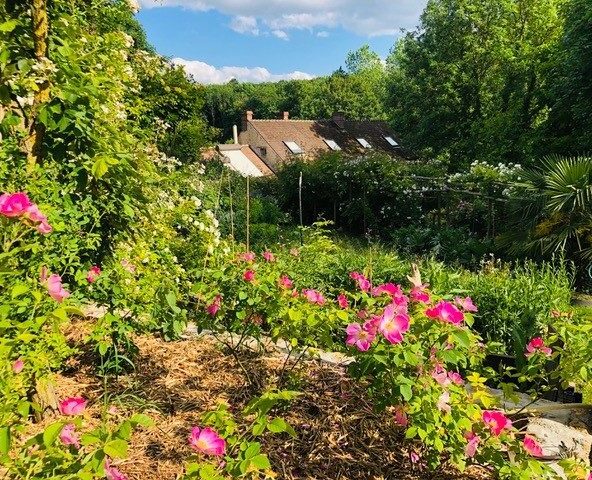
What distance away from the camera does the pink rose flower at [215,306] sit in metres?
2.48

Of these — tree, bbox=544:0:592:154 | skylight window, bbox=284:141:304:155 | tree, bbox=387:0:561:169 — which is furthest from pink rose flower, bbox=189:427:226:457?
skylight window, bbox=284:141:304:155

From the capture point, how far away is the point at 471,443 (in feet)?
5.63

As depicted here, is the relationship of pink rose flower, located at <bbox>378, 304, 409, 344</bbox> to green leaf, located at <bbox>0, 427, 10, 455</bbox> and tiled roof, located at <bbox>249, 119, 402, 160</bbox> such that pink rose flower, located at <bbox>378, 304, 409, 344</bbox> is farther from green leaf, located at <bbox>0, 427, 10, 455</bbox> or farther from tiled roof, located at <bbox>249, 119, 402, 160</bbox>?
tiled roof, located at <bbox>249, 119, 402, 160</bbox>

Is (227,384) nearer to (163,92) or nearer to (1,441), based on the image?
(1,441)

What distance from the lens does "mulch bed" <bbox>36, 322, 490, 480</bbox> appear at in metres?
2.11

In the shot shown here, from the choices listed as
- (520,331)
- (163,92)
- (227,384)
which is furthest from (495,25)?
(227,384)

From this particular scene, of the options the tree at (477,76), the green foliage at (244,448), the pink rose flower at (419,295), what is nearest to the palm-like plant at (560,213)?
the pink rose flower at (419,295)

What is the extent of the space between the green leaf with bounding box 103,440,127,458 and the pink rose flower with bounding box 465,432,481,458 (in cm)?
118

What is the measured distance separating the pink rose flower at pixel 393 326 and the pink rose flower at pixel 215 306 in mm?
1032

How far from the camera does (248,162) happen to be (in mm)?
30250

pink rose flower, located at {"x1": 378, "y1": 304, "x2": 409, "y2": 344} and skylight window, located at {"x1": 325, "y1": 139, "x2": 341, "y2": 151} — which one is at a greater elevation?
skylight window, located at {"x1": 325, "y1": 139, "x2": 341, "y2": 151}

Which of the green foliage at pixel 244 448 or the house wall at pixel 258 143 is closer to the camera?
the green foliage at pixel 244 448

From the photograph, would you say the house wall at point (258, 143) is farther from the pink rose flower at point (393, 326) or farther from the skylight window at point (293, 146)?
the pink rose flower at point (393, 326)

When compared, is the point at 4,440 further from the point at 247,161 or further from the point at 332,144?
the point at 332,144
